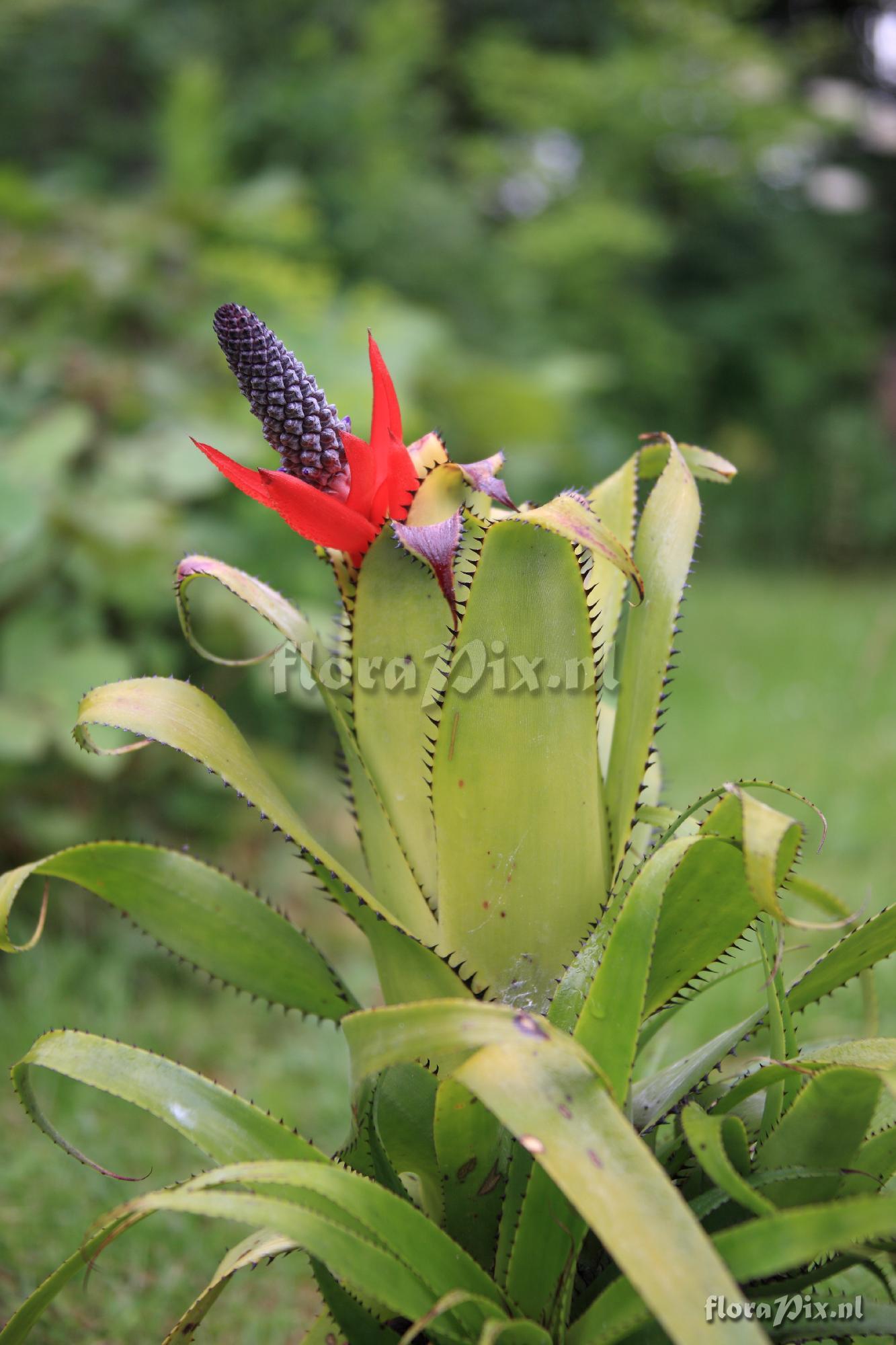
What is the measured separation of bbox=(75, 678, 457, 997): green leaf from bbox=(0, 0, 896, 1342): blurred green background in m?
0.48

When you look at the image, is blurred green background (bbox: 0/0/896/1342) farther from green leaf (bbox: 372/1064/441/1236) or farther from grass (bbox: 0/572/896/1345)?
green leaf (bbox: 372/1064/441/1236)

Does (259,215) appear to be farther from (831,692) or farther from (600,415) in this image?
(600,415)

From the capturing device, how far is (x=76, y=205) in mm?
4027

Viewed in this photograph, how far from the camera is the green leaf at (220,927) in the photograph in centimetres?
96

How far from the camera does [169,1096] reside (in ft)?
2.85

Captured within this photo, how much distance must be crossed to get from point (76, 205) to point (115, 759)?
2.65 metres

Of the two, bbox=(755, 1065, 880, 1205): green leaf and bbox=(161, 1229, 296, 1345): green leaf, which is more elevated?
bbox=(755, 1065, 880, 1205): green leaf

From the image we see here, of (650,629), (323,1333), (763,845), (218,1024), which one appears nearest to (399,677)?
(650,629)

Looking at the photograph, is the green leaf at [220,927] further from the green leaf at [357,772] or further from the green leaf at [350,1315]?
the green leaf at [350,1315]

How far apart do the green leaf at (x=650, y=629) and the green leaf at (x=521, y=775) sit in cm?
4

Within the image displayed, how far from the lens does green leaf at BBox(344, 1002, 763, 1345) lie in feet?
2.01

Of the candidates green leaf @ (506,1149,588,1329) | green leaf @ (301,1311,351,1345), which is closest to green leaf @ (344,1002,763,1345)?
green leaf @ (506,1149,588,1329)

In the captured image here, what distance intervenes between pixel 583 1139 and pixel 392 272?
5352 mm

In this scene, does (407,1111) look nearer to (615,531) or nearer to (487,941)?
(487,941)
